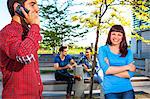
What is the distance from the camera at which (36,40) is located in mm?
1924

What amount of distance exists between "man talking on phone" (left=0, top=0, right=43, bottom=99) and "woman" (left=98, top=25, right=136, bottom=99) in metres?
1.27

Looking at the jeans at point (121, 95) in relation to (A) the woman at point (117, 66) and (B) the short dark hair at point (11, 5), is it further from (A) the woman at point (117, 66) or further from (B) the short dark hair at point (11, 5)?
(B) the short dark hair at point (11, 5)

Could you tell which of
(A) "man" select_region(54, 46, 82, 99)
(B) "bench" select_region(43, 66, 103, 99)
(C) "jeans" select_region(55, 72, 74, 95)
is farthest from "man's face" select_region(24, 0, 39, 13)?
(B) "bench" select_region(43, 66, 103, 99)

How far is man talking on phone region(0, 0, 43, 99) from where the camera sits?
1.91m

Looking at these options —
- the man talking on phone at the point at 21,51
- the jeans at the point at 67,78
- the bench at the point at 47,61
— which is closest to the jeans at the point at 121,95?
the man talking on phone at the point at 21,51

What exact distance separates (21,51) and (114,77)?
5.48ft

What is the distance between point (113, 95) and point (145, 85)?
7.28 metres

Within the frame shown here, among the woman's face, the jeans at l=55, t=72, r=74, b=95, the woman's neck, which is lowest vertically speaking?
the jeans at l=55, t=72, r=74, b=95

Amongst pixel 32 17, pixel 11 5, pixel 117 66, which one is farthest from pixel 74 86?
pixel 32 17

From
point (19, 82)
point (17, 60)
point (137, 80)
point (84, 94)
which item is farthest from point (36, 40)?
point (137, 80)

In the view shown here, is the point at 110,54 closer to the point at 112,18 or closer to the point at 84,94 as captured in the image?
the point at 112,18

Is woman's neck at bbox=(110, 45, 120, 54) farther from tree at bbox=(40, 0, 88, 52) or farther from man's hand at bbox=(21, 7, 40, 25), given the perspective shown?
tree at bbox=(40, 0, 88, 52)

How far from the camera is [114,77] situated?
11.0 ft

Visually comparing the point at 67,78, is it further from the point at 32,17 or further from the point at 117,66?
the point at 32,17
